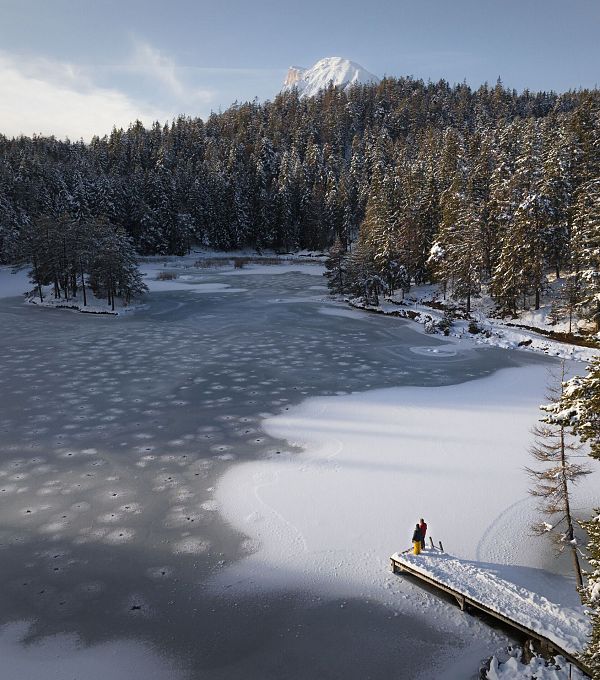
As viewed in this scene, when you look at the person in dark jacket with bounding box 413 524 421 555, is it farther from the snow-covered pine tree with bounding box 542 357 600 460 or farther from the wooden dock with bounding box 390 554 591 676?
the snow-covered pine tree with bounding box 542 357 600 460

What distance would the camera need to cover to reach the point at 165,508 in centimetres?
1523

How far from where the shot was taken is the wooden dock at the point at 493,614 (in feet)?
31.4

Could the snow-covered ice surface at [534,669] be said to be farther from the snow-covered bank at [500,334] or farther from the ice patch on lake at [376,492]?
the snow-covered bank at [500,334]

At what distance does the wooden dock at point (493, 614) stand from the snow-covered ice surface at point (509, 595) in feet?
0.17

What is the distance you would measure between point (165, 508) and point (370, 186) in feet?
302

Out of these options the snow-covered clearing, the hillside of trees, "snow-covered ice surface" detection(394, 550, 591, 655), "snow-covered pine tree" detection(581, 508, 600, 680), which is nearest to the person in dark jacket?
"snow-covered ice surface" detection(394, 550, 591, 655)

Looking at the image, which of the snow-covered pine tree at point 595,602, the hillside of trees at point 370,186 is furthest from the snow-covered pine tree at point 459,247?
the snow-covered pine tree at point 595,602

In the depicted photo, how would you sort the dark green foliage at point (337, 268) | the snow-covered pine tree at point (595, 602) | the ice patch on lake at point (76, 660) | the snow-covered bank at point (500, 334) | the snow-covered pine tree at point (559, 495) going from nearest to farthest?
the snow-covered pine tree at point (595, 602) < the ice patch on lake at point (76, 660) < the snow-covered pine tree at point (559, 495) < the snow-covered bank at point (500, 334) < the dark green foliage at point (337, 268)

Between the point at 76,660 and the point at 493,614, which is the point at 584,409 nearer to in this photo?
the point at 493,614

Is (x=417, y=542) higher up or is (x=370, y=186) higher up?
(x=370, y=186)

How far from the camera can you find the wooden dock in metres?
9.56

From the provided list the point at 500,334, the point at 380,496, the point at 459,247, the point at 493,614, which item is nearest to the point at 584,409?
the point at 493,614

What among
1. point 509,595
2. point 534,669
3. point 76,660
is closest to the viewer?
point 534,669

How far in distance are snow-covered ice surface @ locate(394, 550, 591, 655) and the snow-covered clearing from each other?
0.52m
